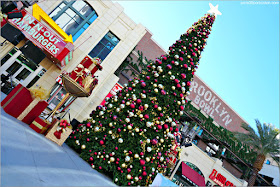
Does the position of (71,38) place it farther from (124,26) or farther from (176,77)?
(176,77)

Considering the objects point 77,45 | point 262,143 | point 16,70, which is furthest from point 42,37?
point 262,143

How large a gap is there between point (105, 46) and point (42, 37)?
5.07m

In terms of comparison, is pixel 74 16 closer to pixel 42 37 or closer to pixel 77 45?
pixel 77 45

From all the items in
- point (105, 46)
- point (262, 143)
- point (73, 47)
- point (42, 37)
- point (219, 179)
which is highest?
point (262, 143)

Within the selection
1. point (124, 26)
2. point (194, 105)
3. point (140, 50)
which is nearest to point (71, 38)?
point (124, 26)

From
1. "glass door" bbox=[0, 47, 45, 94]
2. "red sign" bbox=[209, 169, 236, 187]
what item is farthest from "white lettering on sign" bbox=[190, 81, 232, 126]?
"glass door" bbox=[0, 47, 45, 94]

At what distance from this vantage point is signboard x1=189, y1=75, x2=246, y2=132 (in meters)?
24.5

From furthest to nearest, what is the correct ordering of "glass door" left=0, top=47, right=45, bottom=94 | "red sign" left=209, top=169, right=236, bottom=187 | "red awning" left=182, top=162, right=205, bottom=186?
1. "red sign" left=209, top=169, right=236, bottom=187
2. "red awning" left=182, top=162, right=205, bottom=186
3. "glass door" left=0, top=47, right=45, bottom=94

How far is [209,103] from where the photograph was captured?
25.5 m

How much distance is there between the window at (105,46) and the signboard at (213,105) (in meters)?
12.1

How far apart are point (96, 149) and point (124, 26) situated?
14187 millimetres

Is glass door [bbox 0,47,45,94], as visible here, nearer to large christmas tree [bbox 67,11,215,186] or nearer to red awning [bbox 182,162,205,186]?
large christmas tree [bbox 67,11,215,186]

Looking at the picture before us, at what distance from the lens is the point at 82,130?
5992 millimetres

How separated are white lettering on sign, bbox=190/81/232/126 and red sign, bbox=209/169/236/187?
726cm
